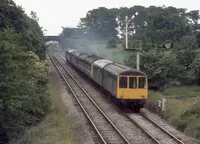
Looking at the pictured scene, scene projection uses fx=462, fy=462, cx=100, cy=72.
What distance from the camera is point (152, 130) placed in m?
22.6

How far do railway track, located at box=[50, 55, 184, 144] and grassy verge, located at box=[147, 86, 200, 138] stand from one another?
3.64ft

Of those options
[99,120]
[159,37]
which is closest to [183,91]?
[99,120]

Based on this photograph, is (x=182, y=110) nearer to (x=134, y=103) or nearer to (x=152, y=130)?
(x=152, y=130)

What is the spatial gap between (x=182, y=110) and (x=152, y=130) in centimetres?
334

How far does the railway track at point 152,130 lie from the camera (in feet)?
66.7

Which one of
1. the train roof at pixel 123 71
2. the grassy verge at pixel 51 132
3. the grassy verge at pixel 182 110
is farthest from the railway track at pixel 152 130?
the grassy verge at pixel 51 132

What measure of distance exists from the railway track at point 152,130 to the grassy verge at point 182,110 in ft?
3.64

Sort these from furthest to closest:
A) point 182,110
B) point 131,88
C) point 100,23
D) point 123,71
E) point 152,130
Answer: point 100,23 → point 123,71 → point 131,88 → point 182,110 → point 152,130

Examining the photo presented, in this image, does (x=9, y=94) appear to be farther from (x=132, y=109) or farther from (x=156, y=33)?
(x=156, y=33)

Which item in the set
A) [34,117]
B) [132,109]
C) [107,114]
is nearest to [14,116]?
[34,117]

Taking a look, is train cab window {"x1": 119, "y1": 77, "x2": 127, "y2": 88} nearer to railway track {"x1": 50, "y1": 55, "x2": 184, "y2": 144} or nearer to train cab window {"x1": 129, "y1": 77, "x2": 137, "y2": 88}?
train cab window {"x1": 129, "y1": 77, "x2": 137, "y2": 88}

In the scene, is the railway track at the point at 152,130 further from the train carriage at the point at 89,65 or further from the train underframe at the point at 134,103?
the train carriage at the point at 89,65

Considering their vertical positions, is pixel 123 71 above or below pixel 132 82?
above

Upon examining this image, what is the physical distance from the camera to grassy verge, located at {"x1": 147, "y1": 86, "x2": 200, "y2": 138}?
22267 mm
